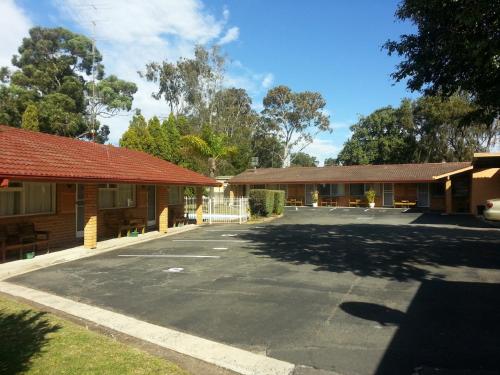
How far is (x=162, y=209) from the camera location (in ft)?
59.7

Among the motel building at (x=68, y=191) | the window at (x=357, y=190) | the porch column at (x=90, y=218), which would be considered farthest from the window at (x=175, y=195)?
the window at (x=357, y=190)

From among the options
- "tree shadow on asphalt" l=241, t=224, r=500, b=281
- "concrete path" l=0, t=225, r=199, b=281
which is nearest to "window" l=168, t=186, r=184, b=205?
"concrete path" l=0, t=225, r=199, b=281

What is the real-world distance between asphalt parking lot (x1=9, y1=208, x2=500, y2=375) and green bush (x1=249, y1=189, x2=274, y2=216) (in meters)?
11.3

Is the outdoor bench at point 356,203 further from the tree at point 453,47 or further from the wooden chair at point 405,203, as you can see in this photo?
the tree at point 453,47

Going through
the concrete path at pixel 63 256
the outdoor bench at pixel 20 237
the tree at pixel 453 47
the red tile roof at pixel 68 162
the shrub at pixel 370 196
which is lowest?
the concrete path at pixel 63 256

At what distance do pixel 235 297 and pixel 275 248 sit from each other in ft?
19.7

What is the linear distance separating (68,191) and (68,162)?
5.62 feet

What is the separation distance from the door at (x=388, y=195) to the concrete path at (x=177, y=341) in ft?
104

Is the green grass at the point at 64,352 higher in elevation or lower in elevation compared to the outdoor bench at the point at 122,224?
lower

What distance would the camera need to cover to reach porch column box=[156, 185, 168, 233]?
59.0 ft

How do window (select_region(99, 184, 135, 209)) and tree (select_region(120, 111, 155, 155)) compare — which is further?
tree (select_region(120, 111, 155, 155))

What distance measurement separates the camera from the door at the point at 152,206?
19625mm

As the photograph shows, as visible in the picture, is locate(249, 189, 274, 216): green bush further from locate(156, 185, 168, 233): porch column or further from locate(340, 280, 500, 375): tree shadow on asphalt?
locate(340, 280, 500, 375): tree shadow on asphalt

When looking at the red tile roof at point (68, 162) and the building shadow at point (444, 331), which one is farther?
the red tile roof at point (68, 162)
